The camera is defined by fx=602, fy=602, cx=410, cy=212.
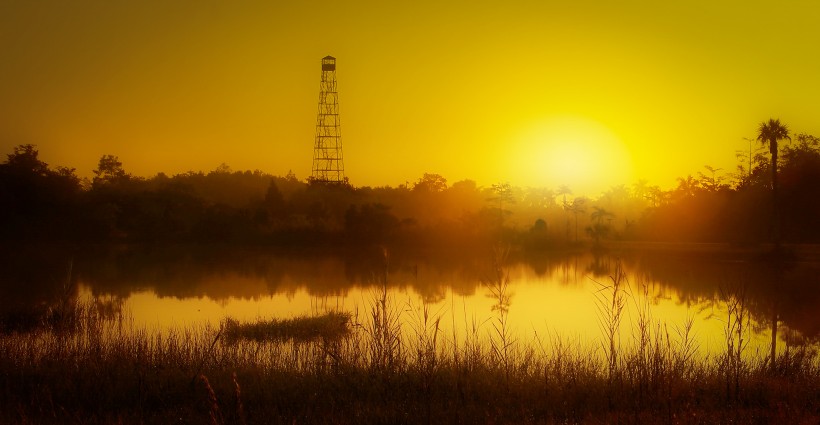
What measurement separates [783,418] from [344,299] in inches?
775

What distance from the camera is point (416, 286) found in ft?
64.6

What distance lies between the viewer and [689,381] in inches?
375

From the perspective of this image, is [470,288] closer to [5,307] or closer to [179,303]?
[179,303]

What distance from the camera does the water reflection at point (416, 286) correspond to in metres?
20.3

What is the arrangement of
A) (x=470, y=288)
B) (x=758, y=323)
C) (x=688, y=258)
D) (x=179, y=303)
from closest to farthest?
(x=758, y=323), (x=179, y=303), (x=470, y=288), (x=688, y=258)

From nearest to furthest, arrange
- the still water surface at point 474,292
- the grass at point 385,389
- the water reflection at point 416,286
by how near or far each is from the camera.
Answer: the grass at point 385,389, the still water surface at point 474,292, the water reflection at point 416,286

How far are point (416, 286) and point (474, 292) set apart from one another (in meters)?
8.97

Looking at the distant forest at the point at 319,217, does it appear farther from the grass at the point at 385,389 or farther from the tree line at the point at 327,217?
the grass at the point at 385,389

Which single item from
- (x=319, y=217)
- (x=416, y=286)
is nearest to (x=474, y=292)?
(x=416, y=286)

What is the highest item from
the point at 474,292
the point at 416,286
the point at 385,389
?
the point at 416,286

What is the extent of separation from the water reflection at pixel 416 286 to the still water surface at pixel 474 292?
7 cm

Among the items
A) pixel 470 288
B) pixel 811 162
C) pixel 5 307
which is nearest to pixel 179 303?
pixel 5 307

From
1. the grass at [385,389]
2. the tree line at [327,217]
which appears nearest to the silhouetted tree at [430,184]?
the tree line at [327,217]

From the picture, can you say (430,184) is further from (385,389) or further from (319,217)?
(385,389)
